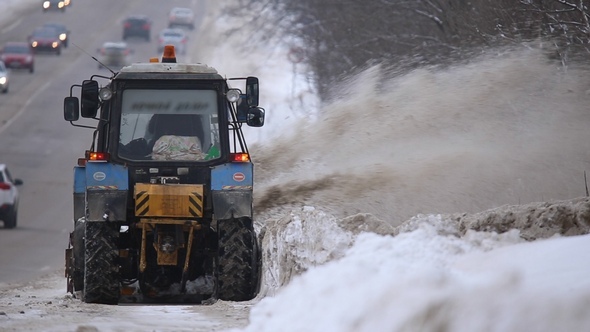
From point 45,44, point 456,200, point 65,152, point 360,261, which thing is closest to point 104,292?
point 360,261

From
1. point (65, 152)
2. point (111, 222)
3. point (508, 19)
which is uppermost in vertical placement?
point (508, 19)

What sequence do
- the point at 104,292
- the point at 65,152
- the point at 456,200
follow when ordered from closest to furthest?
the point at 104,292
the point at 456,200
the point at 65,152

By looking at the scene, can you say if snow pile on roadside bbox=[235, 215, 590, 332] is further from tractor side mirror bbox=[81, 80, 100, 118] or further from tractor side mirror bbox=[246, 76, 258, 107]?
tractor side mirror bbox=[81, 80, 100, 118]

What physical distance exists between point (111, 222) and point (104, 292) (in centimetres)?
65

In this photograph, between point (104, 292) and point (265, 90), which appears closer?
point (104, 292)

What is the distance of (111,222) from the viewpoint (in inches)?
436

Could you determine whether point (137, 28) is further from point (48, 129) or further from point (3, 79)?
point (48, 129)

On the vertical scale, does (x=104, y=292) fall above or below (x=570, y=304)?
below

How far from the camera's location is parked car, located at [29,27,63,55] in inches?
2343

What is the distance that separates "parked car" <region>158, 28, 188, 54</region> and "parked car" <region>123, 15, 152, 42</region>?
2367 mm

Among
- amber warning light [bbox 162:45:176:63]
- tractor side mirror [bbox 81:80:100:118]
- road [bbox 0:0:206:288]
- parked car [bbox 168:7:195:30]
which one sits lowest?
road [bbox 0:0:206:288]

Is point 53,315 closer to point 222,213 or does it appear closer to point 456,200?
point 222,213

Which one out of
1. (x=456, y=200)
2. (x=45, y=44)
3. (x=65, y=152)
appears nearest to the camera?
(x=456, y=200)

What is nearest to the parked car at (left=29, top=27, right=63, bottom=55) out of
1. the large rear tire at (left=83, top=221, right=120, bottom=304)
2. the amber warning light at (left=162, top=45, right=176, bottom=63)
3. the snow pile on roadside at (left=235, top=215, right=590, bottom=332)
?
the amber warning light at (left=162, top=45, right=176, bottom=63)
